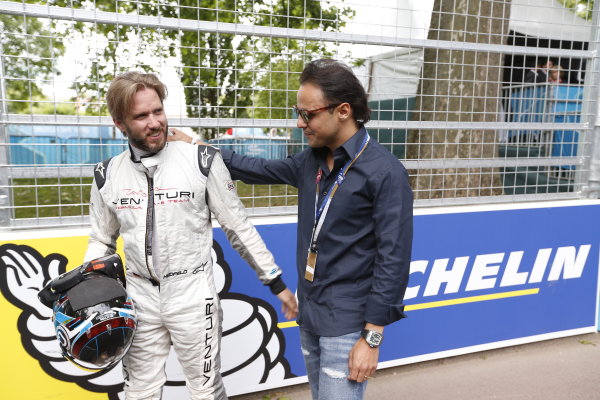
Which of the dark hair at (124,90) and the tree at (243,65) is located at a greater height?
the tree at (243,65)

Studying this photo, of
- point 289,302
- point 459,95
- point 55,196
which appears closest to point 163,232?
point 289,302

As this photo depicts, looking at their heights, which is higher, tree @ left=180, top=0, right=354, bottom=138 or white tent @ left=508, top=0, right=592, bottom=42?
white tent @ left=508, top=0, right=592, bottom=42

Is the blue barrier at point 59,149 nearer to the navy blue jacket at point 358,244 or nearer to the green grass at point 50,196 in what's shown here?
the green grass at point 50,196

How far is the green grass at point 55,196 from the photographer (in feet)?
9.42

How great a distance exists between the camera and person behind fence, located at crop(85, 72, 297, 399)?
212cm

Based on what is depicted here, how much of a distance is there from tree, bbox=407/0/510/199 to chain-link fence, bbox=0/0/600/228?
0.01 m

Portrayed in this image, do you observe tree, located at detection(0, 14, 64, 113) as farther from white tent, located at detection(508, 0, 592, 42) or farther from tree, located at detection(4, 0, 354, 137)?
white tent, located at detection(508, 0, 592, 42)

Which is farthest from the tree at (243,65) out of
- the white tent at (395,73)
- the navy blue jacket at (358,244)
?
the navy blue jacket at (358,244)

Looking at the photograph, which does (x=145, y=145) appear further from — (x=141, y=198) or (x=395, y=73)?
(x=395, y=73)

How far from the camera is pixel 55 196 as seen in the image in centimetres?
306

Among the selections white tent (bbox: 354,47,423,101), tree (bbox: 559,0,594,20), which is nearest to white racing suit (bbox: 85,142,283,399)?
white tent (bbox: 354,47,423,101)

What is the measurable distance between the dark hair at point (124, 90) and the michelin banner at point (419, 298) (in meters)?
1.13

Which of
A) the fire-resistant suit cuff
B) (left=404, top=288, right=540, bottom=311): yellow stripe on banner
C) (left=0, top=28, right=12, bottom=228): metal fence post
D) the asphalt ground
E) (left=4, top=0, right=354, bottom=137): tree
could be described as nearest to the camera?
the fire-resistant suit cuff

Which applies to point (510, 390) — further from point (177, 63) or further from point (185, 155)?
point (177, 63)
